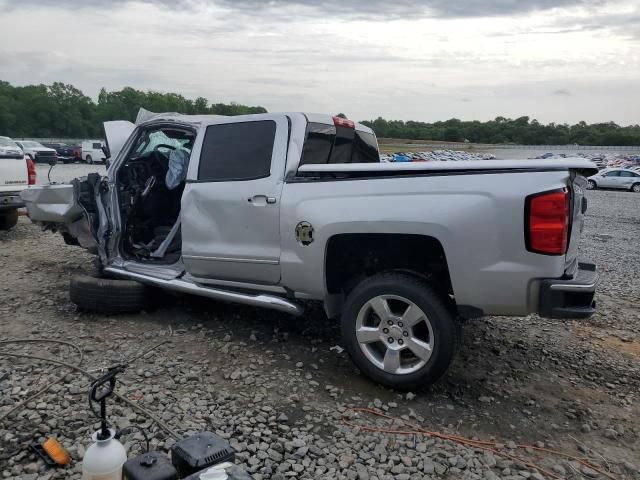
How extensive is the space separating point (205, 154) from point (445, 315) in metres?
2.49

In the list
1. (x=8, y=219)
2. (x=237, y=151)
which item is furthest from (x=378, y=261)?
(x=8, y=219)

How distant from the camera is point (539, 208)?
3.32 m

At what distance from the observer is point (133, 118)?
105250 millimetres

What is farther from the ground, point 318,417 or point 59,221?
point 59,221

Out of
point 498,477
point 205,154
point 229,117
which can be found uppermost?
point 229,117

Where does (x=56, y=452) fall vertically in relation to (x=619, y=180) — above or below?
below

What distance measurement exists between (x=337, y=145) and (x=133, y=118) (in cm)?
10862

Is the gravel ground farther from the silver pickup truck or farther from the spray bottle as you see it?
the spray bottle

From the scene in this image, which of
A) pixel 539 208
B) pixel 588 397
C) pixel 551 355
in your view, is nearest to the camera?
pixel 539 208

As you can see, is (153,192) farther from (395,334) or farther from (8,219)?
(8,219)

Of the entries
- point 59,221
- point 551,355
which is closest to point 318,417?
point 551,355

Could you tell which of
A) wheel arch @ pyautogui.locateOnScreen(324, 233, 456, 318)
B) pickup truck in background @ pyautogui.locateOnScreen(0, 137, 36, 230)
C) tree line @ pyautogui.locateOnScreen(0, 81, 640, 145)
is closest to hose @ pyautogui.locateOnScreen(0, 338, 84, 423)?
wheel arch @ pyautogui.locateOnScreen(324, 233, 456, 318)

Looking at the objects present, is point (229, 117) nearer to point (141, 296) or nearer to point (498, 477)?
point (141, 296)

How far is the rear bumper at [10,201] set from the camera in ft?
27.9
